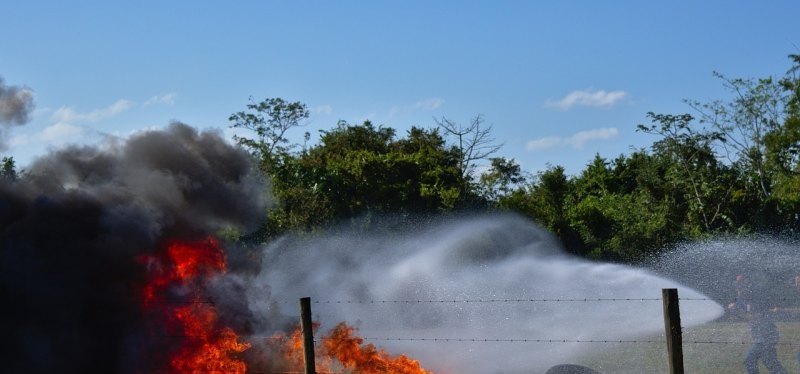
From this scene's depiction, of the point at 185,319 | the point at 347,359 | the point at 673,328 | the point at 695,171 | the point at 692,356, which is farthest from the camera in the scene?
the point at 695,171

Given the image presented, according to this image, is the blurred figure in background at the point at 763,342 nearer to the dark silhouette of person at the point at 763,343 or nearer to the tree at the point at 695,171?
the dark silhouette of person at the point at 763,343

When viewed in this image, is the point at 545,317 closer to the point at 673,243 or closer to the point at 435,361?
the point at 435,361

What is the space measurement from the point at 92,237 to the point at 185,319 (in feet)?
6.15

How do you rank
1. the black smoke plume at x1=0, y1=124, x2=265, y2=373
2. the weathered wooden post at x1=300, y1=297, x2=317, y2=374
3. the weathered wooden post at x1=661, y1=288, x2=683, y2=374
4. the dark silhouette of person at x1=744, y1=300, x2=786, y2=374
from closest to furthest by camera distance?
1. the weathered wooden post at x1=661, y1=288, x2=683, y2=374
2. the weathered wooden post at x1=300, y1=297, x2=317, y2=374
3. the black smoke plume at x1=0, y1=124, x2=265, y2=373
4. the dark silhouette of person at x1=744, y1=300, x2=786, y2=374

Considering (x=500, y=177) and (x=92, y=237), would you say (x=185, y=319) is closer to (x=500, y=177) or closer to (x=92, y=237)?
(x=92, y=237)

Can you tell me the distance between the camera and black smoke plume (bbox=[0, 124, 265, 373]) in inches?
516

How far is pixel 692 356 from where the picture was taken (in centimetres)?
1983

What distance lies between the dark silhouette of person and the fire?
815 cm

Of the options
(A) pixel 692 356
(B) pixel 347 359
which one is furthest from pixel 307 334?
(A) pixel 692 356

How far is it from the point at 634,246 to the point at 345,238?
1273cm

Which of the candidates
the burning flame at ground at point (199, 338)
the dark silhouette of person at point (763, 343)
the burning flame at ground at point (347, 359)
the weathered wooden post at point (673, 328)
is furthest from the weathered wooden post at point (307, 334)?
the dark silhouette of person at point (763, 343)

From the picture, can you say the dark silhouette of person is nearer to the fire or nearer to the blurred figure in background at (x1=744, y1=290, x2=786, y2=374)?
the blurred figure in background at (x1=744, y1=290, x2=786, y2=374)

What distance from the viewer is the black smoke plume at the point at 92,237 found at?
13.1 m

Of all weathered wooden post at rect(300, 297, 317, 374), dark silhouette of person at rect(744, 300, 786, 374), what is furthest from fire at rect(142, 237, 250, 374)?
dark silhouette of person at rect(744, 300, 786, 374)
